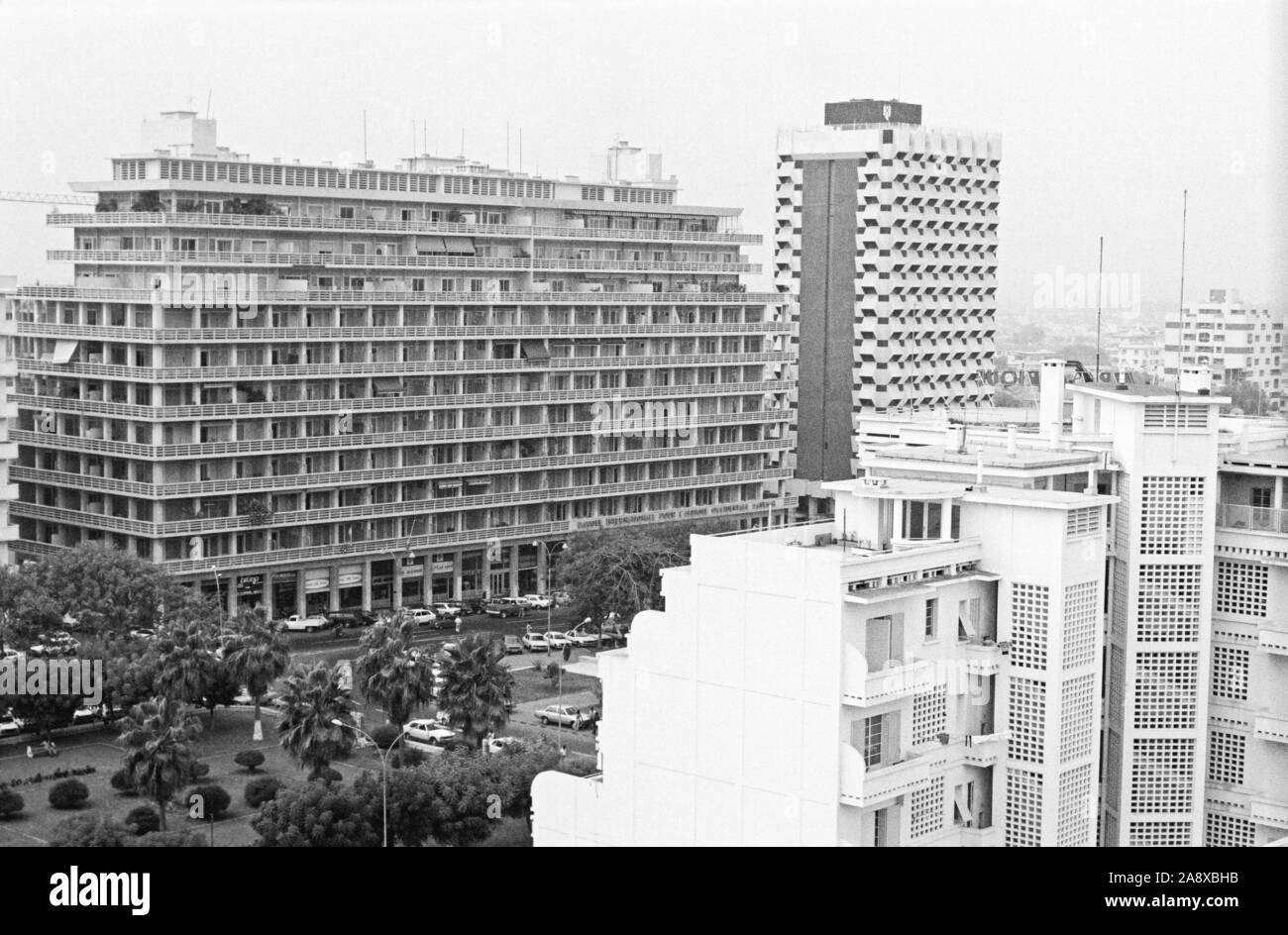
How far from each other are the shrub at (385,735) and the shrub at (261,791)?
2549 millimetres

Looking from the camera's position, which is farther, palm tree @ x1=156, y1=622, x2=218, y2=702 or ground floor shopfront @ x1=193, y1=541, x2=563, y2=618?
ground floor shopfront @ x1=193, y1=541, x2=563, y2=618

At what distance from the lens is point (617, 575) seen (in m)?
34.8

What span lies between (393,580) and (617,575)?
6164mm

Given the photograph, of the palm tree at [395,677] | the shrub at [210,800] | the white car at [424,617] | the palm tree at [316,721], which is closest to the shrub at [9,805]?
the shrub at [210,800]

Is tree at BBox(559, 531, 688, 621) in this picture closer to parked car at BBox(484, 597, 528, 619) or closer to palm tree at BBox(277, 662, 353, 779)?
parked car at BBox(484, 597, 528, 619)

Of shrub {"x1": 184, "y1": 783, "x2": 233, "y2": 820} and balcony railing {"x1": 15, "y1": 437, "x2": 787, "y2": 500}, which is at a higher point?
balcony railing {"x1": 15, "y1": 437, "x2": 787, "y2": 500}

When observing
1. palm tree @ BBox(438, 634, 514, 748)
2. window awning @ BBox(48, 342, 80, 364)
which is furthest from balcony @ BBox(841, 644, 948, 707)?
window awning @ BBox(48, 342, 80, 364)

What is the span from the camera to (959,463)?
2030 cm

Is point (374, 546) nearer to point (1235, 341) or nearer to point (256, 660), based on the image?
point (256, 660)

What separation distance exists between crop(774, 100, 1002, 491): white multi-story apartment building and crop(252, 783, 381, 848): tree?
3257 cm

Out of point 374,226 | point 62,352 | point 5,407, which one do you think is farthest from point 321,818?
point 374,226

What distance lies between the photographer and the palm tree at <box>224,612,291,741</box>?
2689 cm

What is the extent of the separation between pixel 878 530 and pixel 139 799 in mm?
10620

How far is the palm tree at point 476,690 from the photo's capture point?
998 inches
